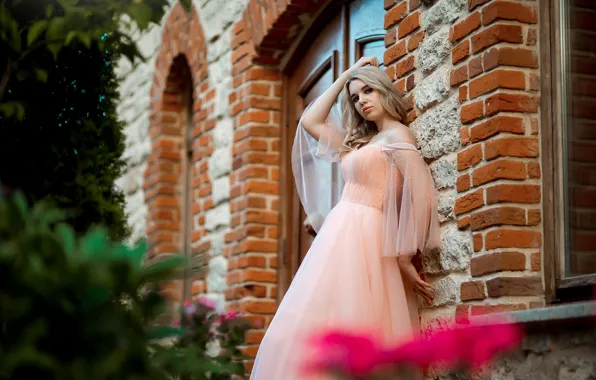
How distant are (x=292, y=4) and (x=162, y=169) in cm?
238

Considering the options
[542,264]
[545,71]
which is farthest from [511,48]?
[542,264]

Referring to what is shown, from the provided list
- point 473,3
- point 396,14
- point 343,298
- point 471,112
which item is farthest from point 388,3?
point 343,298

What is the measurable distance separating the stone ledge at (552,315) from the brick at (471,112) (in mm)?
785

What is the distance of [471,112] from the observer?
12.3 ft

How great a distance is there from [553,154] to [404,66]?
3.02 ft

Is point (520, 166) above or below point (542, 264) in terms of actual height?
above

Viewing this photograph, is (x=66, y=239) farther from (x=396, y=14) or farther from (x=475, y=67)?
(x=396, y=14)

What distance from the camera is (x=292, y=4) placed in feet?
18.5

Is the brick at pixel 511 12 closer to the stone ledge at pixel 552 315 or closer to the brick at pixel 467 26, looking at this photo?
the brick at pixel 467 26

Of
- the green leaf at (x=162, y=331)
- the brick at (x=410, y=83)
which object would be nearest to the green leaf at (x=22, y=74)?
the green leaf at (x=162, y=331)

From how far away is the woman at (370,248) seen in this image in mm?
3881

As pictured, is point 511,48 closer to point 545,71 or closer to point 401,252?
point 545,71

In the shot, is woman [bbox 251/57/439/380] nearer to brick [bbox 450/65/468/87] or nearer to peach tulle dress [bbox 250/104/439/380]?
peach tulle dress [bbox 250/104/439/380]

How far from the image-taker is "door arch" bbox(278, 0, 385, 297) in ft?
16.8
